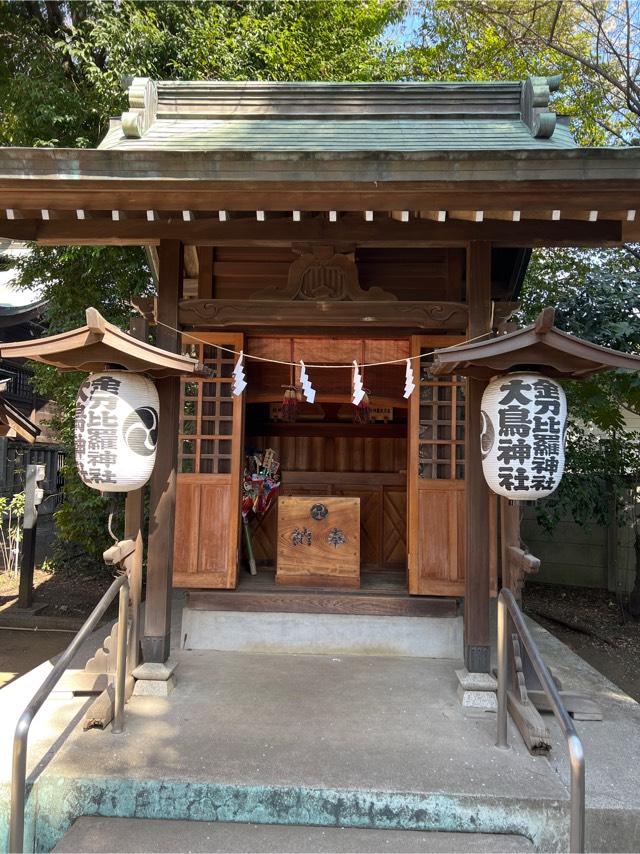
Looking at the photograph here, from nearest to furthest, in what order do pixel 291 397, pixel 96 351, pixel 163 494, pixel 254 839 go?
1. pixel 254 839
2. pixel 96 351
3. pixel 163 494
4. pixel 291 397

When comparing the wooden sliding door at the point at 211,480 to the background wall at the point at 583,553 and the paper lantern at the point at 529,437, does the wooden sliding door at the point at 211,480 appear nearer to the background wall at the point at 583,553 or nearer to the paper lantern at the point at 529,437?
the paper lantern at the point at 529,437

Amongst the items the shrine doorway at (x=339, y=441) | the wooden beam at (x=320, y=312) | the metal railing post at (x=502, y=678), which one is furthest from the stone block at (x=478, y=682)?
the wooden beam at (x=320, y=312)

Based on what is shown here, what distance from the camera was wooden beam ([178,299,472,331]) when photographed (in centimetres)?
445

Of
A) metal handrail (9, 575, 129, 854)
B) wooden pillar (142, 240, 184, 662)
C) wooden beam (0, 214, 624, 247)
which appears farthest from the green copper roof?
metal handrail (9, 575, 129, 854)

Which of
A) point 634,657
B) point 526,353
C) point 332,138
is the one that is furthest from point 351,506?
point 634,657

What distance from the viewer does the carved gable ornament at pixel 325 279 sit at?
4.55m

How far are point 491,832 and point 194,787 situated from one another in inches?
63.0

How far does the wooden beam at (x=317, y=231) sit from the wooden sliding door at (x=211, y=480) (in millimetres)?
1114

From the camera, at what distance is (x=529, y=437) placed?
3713 millimetres

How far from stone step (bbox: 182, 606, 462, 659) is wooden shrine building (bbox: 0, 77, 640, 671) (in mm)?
176

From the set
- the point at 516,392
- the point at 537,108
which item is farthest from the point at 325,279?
the point at 537,108

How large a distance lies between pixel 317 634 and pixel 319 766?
204 cm

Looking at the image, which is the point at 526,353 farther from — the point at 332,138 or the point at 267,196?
the point at 332,138

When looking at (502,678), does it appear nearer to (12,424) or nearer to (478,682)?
(478,682)
